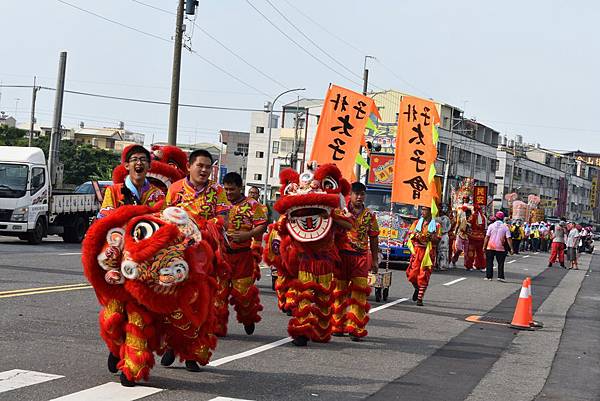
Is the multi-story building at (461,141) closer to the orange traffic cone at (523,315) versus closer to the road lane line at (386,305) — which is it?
the road lane line at (386,305)

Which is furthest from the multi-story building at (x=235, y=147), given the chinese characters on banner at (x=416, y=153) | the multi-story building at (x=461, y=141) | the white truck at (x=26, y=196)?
the chinese characters on banner at (x=416, y=153)

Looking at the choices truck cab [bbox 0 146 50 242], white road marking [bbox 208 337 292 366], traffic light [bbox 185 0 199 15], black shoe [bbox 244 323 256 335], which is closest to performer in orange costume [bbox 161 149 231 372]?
white road marking [bbox 208 337 292 366]

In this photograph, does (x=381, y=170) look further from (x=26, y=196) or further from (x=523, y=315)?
(x=523, y=315)

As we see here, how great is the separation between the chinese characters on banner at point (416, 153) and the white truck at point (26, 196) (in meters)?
9.79

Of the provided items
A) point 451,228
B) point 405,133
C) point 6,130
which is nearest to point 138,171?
point 405,133

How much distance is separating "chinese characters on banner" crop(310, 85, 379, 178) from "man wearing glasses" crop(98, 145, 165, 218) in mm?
8708

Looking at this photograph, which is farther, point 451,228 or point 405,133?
point 451,228

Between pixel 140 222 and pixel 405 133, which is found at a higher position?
pixel 405 133

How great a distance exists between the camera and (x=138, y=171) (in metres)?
8.28

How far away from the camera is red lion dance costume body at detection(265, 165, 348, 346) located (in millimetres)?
10008

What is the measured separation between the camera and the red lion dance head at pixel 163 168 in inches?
337

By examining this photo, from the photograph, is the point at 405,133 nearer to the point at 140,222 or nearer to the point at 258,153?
the point at 140,222

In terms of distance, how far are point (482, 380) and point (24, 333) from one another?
461cm

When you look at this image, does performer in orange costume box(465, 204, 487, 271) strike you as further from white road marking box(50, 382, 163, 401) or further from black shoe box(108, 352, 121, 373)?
white road marking box(50, 382, 163, 401)
